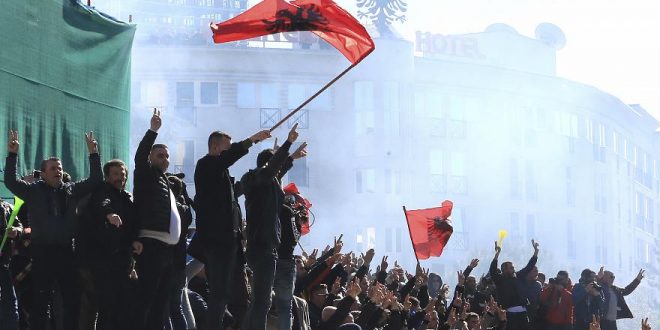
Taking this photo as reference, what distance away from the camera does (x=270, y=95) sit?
166 feet

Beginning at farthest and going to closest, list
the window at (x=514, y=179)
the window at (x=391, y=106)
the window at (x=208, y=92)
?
the window at (x=514, y=179) → the window at (x=391, y=106) → the window at (x=208, y=92)

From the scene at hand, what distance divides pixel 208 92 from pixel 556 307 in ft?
102

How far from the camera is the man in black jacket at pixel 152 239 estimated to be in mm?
10414

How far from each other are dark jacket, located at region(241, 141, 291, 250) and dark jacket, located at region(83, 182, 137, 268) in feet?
3.31

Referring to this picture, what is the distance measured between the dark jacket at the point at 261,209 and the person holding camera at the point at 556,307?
9.99 m

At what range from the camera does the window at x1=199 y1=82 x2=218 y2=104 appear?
49.6m

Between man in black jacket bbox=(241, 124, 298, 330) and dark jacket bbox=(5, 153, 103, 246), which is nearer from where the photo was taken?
man in black jacket bbox=(241, 124, 298, 330)

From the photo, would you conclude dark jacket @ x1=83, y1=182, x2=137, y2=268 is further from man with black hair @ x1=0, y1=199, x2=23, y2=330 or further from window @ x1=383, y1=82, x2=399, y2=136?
window @ x1=383, y1=82, x2=399, y2=136

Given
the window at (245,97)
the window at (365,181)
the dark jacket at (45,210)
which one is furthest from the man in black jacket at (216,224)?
the window at (365,181)

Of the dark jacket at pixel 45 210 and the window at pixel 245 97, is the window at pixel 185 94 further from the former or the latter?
the dark jacket at pixel 45 210

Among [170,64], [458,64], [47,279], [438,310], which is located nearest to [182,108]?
[170,64]

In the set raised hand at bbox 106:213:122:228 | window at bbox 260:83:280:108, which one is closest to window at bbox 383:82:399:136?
window at bbox 260:83:280:108

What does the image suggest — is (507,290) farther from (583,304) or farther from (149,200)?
(149,200)

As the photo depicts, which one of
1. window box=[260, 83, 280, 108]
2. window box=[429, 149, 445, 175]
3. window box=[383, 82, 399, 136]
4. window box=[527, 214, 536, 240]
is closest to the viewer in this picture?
window box=[260, 83, 280, 108]
